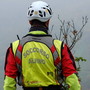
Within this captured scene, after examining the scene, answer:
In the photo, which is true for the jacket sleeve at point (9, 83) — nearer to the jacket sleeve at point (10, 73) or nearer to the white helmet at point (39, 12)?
the jacket sleeve at point (10, 73)

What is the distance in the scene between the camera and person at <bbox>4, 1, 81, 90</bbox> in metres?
4.89

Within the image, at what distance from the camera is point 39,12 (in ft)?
16.7

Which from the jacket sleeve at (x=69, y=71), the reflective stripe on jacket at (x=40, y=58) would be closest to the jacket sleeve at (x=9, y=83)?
the reflective stripe on jacket at (x=40, y=58)

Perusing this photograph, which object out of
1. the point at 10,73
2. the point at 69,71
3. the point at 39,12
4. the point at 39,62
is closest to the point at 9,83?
the point at 10,73

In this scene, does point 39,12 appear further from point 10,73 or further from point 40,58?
point 10,73

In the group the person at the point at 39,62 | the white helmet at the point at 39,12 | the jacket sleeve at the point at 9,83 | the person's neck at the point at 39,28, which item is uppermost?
the white helmet at the point at 39,12

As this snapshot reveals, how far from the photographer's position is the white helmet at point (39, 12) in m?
5.08

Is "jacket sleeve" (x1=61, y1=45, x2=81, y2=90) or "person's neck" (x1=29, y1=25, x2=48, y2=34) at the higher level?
"person's neck" (x1=29, y1=25, x2=48, y2=34)

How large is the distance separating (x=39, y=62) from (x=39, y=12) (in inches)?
26.4

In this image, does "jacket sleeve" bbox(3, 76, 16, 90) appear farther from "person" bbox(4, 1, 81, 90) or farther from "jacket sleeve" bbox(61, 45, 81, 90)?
"jacket sleeve" bbox(61, 45, 81, 90)

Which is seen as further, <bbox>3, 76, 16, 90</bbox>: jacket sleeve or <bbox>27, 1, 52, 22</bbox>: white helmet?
<bbox>27, 1, 52, 22</bbox>: white helmet

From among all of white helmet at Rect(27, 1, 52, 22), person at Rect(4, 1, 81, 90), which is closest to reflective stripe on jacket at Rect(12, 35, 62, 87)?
person at Rect(4, 1, 81, 90)

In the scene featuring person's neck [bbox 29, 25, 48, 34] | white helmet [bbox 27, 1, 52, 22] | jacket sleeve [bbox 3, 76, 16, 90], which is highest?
white helmet [bbox 27, 1, 52, 22]

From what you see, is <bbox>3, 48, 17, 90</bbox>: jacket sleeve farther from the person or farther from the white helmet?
the white helmet
